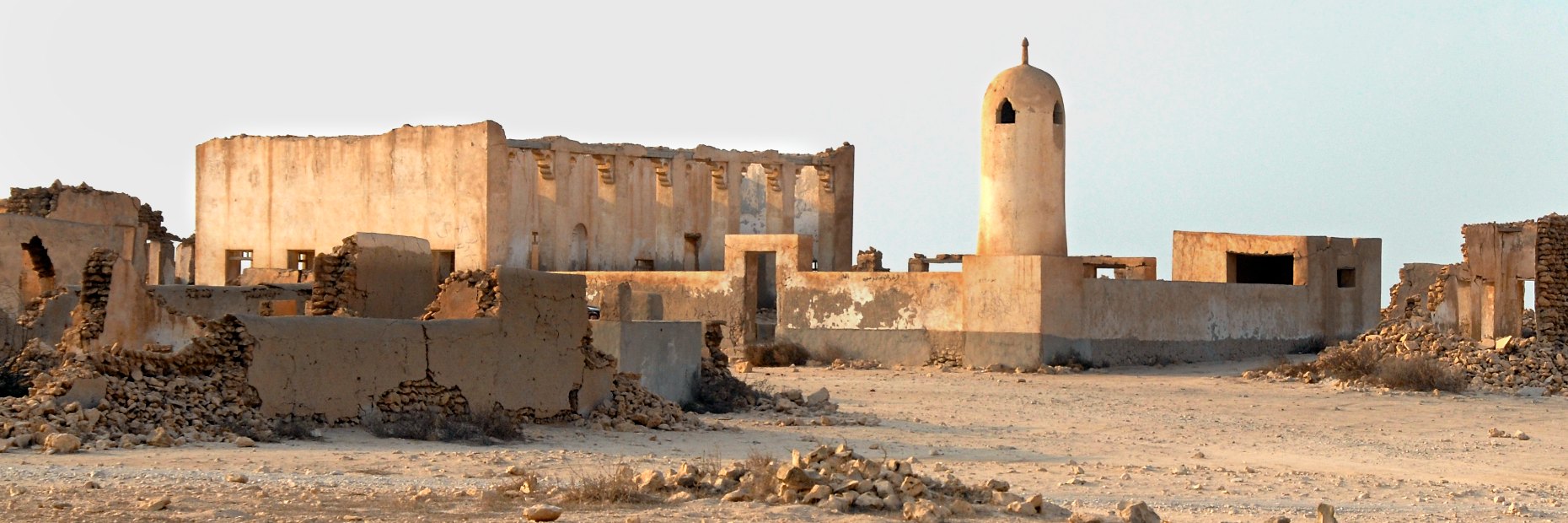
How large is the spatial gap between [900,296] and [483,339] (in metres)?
11.9

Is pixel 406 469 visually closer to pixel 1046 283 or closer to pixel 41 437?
pixel 41 437

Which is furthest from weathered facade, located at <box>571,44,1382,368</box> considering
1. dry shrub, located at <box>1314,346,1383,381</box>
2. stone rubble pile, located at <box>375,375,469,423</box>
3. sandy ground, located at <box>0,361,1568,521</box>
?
stone rubble pile, located at <box>375,375,469,423</box>

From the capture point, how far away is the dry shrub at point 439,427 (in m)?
13.0

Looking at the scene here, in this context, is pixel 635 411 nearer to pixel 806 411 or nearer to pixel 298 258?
pixel 806 411

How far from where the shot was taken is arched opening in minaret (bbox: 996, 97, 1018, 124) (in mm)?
24922

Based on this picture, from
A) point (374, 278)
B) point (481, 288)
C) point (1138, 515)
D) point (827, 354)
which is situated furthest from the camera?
point (827, 354)

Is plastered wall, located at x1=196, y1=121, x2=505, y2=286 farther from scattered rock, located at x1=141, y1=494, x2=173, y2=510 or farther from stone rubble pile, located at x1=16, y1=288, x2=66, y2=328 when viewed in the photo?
scattered rock, located at x1=141, y1=494, x2=173, y2=510

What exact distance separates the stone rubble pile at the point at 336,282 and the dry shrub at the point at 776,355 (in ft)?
32.7

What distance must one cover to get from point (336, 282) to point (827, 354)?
36.3ft

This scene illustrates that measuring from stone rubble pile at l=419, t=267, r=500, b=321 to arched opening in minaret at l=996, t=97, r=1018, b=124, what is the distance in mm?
11862

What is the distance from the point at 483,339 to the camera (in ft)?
45.8

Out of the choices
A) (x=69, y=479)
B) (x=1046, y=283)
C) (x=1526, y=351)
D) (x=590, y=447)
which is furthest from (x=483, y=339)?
(x=1526, y=351)

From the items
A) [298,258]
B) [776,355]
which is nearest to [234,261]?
[298,258]

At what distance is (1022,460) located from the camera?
43.6ft
